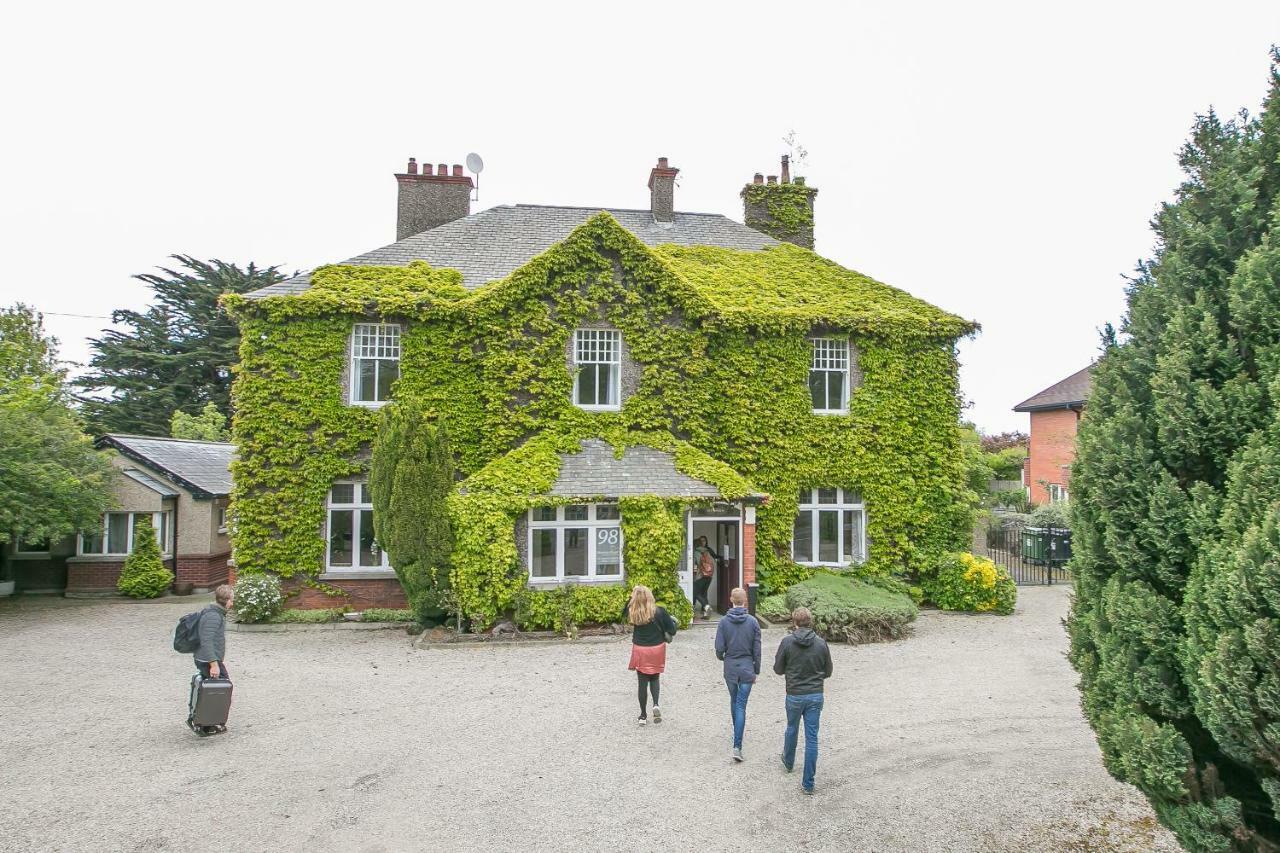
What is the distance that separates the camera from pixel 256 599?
51.1 ft

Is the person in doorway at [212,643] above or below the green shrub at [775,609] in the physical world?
above

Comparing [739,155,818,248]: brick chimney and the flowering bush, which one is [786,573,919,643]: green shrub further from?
[739,155,818,248]: brick chimney

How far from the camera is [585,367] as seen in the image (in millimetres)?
17203

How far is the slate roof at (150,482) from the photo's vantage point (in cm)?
2125

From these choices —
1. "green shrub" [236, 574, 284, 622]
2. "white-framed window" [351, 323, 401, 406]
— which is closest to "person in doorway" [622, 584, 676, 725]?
"white-framed window" [351, 323, 401, 406]

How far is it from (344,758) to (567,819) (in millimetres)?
2983

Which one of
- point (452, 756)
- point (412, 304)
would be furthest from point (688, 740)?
point (412, 304)

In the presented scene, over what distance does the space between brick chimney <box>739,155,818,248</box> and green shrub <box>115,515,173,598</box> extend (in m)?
19.9

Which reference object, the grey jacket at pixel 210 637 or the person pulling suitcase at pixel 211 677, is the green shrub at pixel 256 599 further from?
the grey jacket at pixel 210 637

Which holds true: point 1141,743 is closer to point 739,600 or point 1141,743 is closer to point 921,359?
point 739,600

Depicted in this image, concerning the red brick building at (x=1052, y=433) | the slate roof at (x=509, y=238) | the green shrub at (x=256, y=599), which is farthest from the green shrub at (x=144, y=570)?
the red brick building at (x=1052, y=433)

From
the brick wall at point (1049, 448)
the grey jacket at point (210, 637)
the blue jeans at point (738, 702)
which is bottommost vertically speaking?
the blue jeans at point (738, 702)

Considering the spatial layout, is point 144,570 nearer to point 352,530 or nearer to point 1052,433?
point 352,530

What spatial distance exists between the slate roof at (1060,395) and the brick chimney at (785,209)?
1817cm
